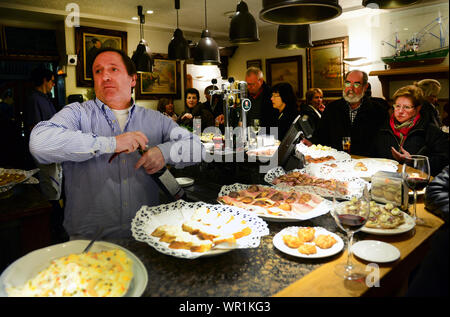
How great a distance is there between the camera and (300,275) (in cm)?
97

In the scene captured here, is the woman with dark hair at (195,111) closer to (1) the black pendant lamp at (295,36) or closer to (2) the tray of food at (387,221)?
(1) the black pendant lamp at (295,36)

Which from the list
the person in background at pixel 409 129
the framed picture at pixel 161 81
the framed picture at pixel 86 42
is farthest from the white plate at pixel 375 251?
the framed picture at pixel 161 81

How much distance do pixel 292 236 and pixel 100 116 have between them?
1127mm

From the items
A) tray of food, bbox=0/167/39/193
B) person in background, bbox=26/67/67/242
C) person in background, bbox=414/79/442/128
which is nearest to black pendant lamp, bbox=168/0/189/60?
person in background, bbox=26/67/67/242

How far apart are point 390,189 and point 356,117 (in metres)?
2.15

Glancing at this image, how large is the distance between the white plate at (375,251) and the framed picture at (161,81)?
19.5 ft

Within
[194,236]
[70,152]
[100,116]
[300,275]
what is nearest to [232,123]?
[100,116]

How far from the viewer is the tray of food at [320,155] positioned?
2233mm

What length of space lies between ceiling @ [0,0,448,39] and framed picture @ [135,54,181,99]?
76 centimetres

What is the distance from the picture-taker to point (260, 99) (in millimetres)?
4141

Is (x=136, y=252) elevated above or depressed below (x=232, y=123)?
below

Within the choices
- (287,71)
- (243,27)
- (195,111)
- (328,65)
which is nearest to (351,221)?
(243,27)
